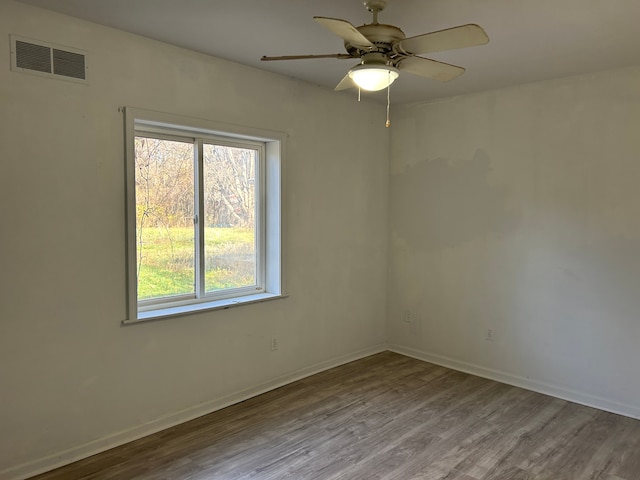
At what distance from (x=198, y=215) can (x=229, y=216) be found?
0.96ft

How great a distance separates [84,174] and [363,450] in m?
2.41

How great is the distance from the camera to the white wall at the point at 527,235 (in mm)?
3379

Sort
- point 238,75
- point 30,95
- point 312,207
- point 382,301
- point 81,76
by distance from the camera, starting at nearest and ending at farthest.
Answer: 1. point 30,95
2. point 81,76
3. point 238,75
4. point 312,207
5. point 382,301

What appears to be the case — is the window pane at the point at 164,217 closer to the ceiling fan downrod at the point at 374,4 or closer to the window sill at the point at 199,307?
the window sill at the point at 199,307

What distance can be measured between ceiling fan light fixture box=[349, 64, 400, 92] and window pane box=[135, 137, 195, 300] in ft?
5.50

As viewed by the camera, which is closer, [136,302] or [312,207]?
[136,302]

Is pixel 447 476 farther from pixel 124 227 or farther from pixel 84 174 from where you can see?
pixel 84 174

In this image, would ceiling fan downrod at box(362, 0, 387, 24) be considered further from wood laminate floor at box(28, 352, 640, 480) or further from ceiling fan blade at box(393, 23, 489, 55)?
wood laminate floor at box(28, 352, 640, 480)

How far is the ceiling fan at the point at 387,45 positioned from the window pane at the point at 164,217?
4.72 feet

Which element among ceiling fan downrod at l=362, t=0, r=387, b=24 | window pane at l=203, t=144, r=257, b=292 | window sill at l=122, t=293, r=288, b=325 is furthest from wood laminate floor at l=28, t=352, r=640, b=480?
ceiling fan downrod at l=362, t=0, r=387, b=24

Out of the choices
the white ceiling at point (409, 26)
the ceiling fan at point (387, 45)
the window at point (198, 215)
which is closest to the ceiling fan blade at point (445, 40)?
the ceiling fan at point (387, 45)

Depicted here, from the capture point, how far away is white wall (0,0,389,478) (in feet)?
8.00

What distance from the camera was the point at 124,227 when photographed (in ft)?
9.27

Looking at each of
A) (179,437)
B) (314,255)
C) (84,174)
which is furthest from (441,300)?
(84,174)
